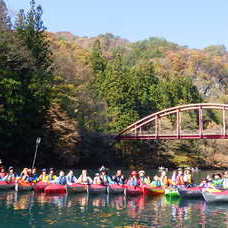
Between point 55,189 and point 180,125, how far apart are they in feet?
169

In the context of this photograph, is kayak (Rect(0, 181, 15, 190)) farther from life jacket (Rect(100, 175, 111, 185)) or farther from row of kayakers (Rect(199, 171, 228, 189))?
row of kayakers (Rect(199, 171, 228, 189))

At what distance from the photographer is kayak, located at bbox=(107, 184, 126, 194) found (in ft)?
105

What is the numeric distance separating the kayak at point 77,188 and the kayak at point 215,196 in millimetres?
8287

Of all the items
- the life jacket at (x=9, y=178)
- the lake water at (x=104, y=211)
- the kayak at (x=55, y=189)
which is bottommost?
the lake water at (x=104, y=211)

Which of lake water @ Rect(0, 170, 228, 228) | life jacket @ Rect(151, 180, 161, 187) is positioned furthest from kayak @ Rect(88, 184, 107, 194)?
life jacket @ Rect(151, 180, 161, 187)

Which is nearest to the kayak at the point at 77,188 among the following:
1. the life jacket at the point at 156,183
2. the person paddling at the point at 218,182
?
the life jacket at the point at 156,183

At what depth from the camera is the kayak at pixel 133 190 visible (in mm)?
31828

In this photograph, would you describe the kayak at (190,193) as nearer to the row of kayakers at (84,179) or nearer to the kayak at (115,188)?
the row of kayakers at (84,179)

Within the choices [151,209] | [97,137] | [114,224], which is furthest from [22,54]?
[114,224]

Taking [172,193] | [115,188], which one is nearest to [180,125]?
[172,193]

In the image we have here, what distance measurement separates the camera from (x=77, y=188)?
103 feet

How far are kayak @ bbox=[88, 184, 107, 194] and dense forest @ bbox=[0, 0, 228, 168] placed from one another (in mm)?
16016

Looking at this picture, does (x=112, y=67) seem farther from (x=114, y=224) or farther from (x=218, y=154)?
(x=114, y=224)

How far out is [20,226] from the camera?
19516mm
